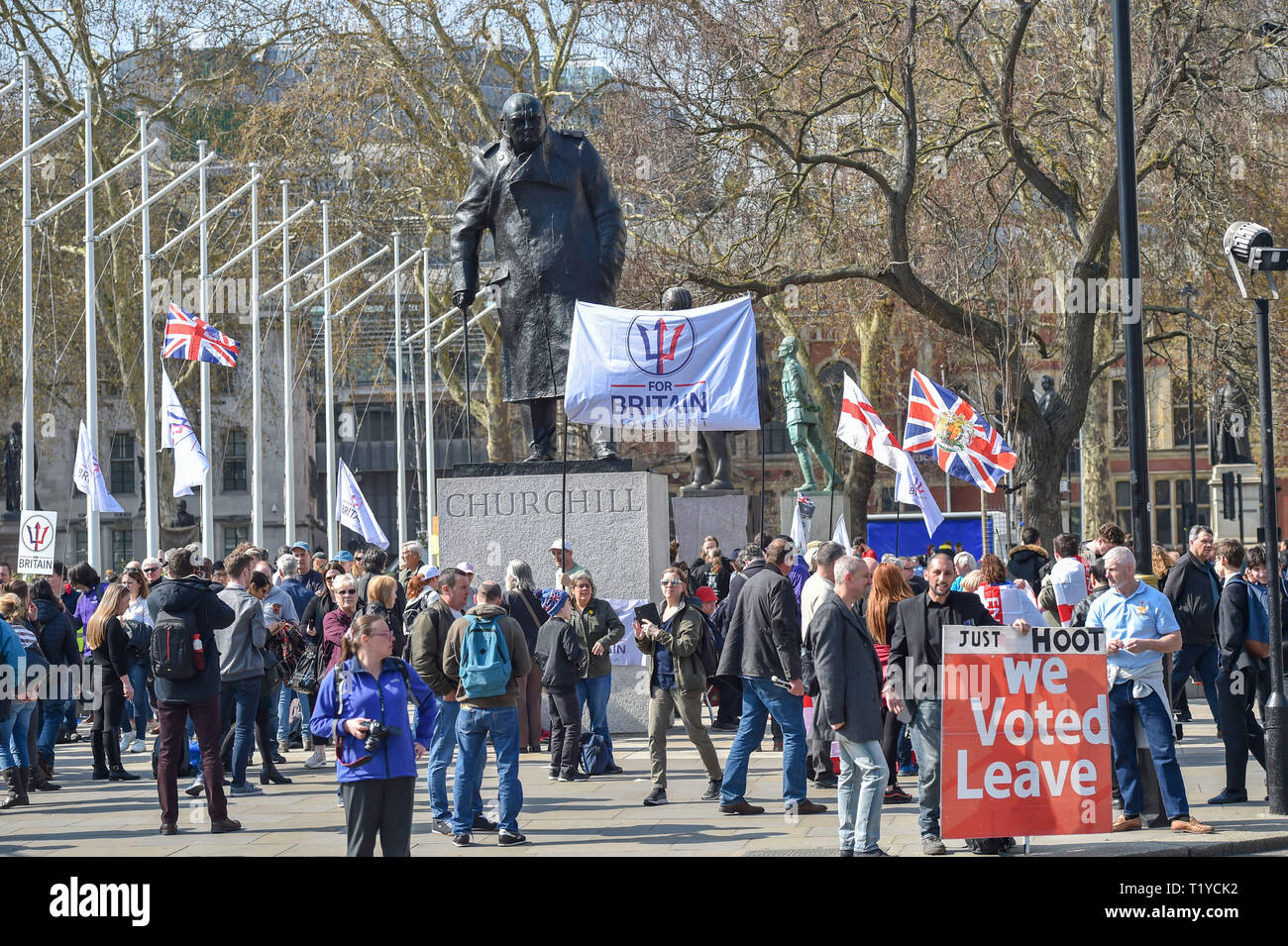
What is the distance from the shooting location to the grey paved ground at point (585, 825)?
1020 cm

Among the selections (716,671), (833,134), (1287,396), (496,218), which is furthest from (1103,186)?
(716,671)

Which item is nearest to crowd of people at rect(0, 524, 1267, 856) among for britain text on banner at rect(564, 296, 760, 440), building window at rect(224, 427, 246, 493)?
for britain text on banner at rect(564, 296, 760, 440)

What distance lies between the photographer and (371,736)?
816cm

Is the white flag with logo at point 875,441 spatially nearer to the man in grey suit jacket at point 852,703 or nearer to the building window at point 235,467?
the man in grey suit jacket at point 852,703

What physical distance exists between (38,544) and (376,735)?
42.6 ft

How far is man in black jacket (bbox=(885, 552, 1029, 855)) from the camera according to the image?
9.83m

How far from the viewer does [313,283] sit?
38656 millimetres

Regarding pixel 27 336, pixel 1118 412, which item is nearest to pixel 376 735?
pixel 27 336

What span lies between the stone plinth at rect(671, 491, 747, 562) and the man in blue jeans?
1392 centimetres

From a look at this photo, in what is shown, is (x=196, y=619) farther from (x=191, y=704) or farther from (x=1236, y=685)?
(x=1236, y=685)

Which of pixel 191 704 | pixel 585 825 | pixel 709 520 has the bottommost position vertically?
pixel 585 825

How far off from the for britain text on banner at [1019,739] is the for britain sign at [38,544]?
13150 mm

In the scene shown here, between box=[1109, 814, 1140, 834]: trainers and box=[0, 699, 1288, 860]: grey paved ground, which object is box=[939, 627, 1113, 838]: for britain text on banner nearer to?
box=[0, 699, 1288, 860]: grey paved ground

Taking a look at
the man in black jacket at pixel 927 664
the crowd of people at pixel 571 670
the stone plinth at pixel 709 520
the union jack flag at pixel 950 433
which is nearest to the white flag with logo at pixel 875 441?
the union jack flag at pixel 950 433
